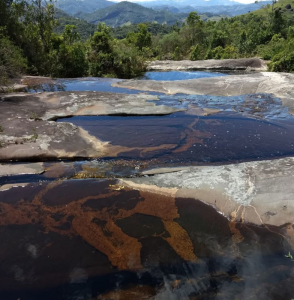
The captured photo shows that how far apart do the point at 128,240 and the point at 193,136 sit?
5.49 m

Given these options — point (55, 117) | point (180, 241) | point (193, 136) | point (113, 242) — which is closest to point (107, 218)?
point (113, 242)

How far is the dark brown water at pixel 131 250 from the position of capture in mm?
4418

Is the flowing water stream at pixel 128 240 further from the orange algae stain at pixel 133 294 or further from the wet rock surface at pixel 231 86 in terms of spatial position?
the wet rock surface at pixel 231 86

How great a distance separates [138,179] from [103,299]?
124 inches

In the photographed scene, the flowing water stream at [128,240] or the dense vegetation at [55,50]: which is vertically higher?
the dense vegetation at [55,50]

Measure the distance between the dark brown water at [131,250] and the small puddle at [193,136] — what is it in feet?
8.28

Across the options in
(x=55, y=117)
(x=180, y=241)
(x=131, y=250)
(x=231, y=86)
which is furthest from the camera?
(x=231, y=86)

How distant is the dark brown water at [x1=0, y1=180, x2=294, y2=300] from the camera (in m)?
4.42

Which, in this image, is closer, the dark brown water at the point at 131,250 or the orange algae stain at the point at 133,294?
the orange algae stain at the point at 133,294

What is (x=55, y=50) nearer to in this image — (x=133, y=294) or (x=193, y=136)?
(x=193, y=136)

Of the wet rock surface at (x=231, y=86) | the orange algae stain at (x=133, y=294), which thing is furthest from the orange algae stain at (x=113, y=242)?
the wet rock surface at (x=231, y=86)

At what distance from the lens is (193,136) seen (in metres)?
9.98

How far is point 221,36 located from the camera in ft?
119

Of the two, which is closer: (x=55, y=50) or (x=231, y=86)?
(x=231, y=86)
